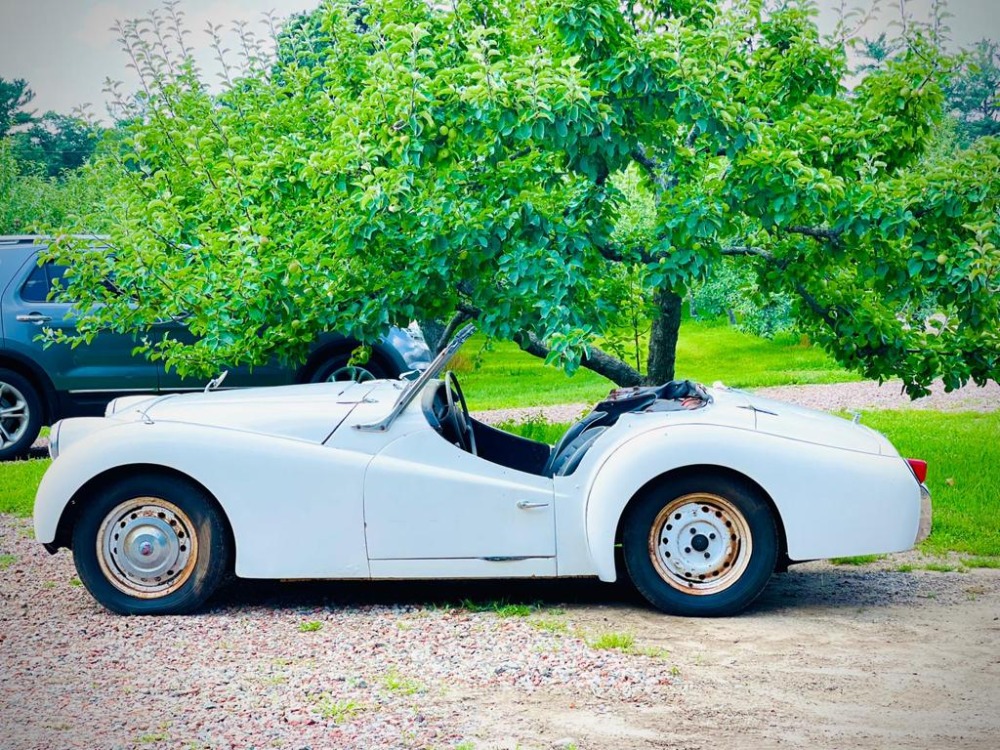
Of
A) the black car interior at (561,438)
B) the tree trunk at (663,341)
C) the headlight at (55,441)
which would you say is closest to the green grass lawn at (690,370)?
the tree trunk at (663,341)

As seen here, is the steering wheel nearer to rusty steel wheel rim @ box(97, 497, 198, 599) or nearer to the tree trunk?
rusty steel wheel rim @ box(97, 497, 198, 599)

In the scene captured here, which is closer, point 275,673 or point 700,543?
point 275,673

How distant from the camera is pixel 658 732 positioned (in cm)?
446

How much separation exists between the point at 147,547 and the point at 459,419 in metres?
1.69

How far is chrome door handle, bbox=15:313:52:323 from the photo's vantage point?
38.9 ft

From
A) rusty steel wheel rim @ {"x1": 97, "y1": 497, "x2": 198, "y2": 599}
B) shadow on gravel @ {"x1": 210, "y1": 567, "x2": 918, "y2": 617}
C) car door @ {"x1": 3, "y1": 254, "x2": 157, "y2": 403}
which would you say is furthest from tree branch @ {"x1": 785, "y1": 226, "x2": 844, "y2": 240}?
car door @ {"x1": 3, "y1": 254, "x2": 157, "y2": 403}

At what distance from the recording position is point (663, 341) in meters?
11.4

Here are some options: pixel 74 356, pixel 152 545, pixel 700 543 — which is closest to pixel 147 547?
pixel 152 545

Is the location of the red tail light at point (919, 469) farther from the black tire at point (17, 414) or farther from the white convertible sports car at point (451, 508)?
the black tire at point (17, 414)

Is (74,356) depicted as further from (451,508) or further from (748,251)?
(451,508)

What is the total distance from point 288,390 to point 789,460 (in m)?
2.65

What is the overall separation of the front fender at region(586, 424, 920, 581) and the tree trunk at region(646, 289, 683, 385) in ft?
17.2

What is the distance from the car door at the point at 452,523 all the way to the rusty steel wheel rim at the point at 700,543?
534mm

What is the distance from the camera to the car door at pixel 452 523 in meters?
6.03
